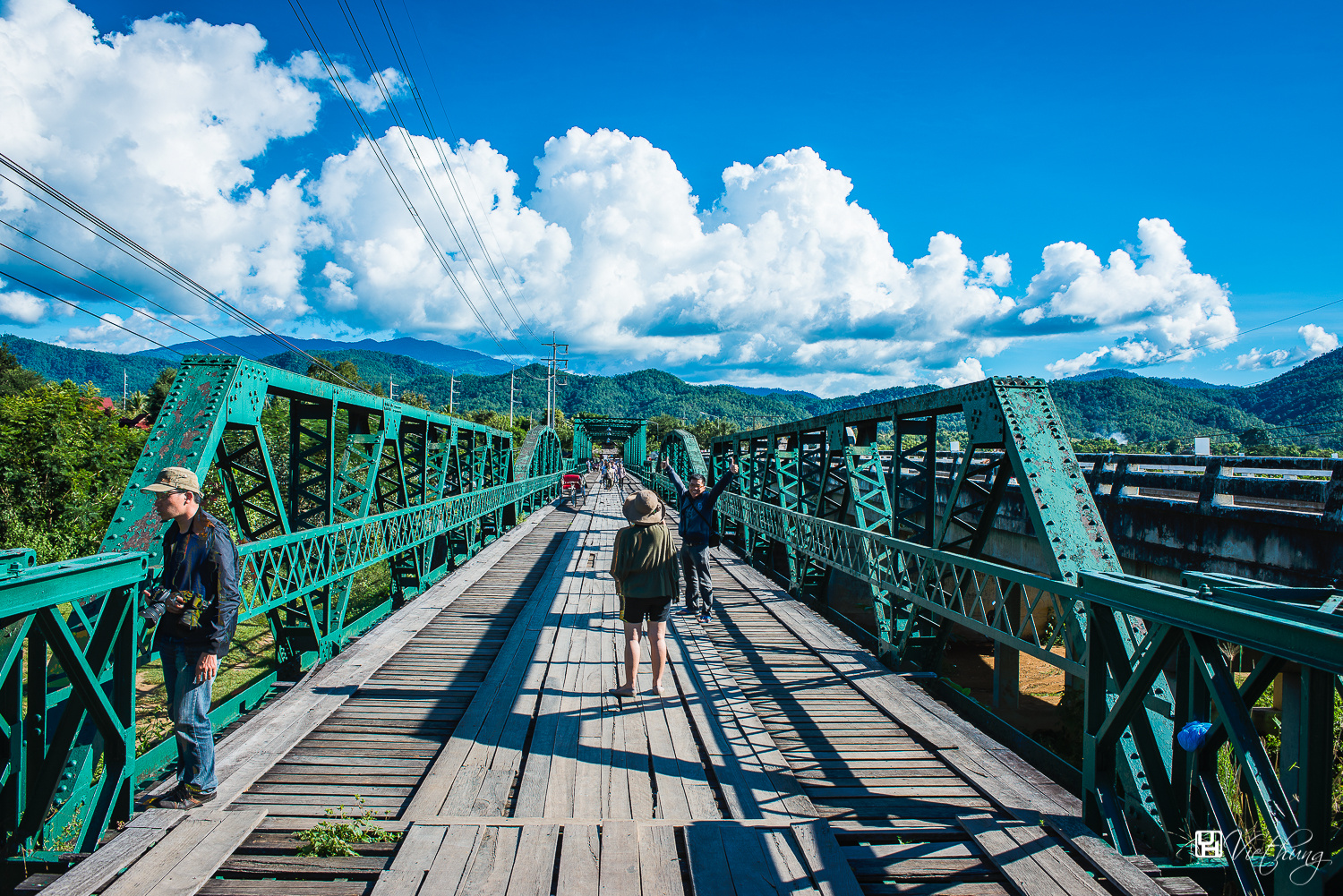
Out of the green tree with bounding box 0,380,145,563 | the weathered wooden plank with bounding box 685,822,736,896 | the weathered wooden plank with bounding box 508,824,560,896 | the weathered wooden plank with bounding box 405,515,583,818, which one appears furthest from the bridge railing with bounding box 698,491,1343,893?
the green tree with bounding box 0,380,145,563

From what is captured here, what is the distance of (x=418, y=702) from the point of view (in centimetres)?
500

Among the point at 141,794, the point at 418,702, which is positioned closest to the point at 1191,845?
the point at 418,702

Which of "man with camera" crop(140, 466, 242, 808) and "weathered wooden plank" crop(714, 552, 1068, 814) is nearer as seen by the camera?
"man with camera" crop(140, 466, 242, 808)

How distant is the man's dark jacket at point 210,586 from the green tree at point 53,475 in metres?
17.4

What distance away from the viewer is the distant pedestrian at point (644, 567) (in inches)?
183

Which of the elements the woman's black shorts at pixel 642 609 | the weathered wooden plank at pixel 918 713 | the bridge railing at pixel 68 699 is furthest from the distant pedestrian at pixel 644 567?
the bridge railing at pixel 68 699

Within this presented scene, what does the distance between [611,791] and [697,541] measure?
414cm

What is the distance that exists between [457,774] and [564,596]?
4.64m

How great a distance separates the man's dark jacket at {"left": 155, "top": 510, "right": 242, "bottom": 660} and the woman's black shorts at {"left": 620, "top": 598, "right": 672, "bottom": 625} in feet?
7.78

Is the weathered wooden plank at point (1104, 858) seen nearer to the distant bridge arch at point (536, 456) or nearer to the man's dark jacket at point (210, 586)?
the man's dark jacket at point (210, 586)

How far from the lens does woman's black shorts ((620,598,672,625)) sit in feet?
15.4

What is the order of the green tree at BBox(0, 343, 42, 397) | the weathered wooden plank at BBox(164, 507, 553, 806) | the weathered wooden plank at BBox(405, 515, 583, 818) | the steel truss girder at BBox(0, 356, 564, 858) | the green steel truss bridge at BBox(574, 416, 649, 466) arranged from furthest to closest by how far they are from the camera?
the green steel truss bridge at BBox(574, 416, 649, 466), the green tree at BBox(0, 343, 42, 397), the weathered wooden plank at BBox(164, 507, 553, 806), the weathered wooden plank at BBox(405, 515, 583, 818), the steel truss girder at BBox(0, 356, 564, 858)

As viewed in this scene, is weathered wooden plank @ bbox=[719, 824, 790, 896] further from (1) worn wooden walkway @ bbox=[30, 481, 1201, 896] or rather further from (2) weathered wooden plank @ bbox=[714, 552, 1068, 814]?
(2) weathered wooden plank @ bbox=[714, 552, 1068, 814]

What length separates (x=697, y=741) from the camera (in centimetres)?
425
